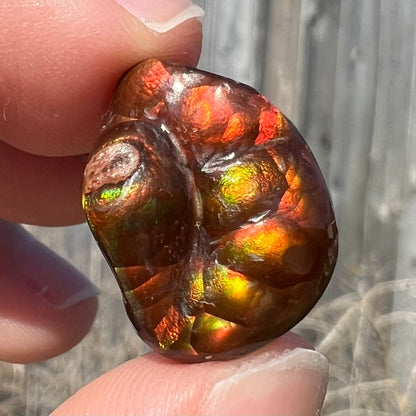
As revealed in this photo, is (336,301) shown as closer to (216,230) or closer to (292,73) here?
(292,73)

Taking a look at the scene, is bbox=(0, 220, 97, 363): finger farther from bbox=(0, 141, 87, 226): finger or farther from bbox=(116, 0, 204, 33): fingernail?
bbox=(116, 0, 204, 33): fingernail

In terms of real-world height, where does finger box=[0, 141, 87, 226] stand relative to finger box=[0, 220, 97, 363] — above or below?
above

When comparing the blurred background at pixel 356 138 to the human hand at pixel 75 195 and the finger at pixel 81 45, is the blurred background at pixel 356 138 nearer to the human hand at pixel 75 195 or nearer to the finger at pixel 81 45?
the human hand at pixel 75 195

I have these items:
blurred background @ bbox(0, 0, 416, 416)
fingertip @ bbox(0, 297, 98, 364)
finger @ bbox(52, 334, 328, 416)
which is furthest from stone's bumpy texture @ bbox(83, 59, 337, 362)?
blurred background @ bbox(0, 0, 416, 416)

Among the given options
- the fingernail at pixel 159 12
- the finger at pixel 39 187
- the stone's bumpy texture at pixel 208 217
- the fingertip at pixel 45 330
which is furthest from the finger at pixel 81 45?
the fingertip at pixel 45 330

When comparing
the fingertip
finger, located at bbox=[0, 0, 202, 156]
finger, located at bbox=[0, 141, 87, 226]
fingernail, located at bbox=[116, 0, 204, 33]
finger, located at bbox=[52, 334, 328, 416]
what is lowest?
the fingertip

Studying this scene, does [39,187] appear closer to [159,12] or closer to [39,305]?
[39,305]

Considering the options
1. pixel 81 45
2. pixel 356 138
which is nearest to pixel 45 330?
pixel 81 45

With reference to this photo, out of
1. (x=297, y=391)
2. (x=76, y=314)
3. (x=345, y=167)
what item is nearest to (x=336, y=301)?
(x=345, y=167)

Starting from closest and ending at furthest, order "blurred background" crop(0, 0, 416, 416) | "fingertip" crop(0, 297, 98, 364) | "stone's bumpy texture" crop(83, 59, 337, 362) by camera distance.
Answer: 1. "stone's bumpy texture" crop(83, 59, 337, 362)
2. "fingertip" crop(0, 297, 98, 364)
3. "blurred background" crop(0, 0, 416, 416)
